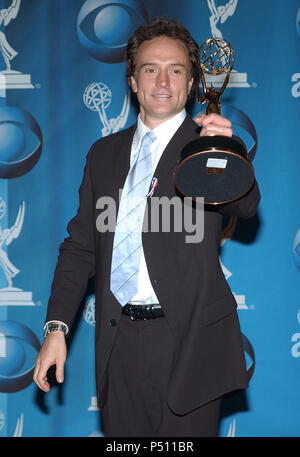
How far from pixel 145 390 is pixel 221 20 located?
6.98 ft

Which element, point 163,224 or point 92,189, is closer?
point 163,224

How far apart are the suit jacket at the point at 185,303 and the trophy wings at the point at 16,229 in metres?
1.26

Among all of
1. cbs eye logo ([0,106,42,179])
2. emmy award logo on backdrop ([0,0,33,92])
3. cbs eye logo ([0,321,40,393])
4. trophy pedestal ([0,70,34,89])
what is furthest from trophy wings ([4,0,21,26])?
cbs eye logo ([0,321,40,393])

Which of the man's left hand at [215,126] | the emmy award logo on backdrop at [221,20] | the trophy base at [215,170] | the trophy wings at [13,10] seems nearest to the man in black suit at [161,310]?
the trophy base at [215,170]

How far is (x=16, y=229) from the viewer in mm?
3023

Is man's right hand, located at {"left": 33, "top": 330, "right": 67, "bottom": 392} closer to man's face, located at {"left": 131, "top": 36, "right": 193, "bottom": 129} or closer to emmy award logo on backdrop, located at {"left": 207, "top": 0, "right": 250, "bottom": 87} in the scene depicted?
man's face, located at {"left": 131, "top": 36, "right": 193, "bottom": 129}

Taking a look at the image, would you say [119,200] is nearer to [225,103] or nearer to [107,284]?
[107,284]

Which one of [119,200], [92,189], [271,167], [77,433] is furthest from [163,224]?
[77,433]

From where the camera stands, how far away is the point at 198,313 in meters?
1.65

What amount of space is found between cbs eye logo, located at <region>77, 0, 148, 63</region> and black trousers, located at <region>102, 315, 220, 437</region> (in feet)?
5.94

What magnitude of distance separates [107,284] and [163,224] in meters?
0.30

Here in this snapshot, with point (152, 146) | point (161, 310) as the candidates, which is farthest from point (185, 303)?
point (152, 146)

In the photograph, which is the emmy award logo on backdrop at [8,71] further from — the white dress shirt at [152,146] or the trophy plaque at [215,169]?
the trophy plaque at [215,169]

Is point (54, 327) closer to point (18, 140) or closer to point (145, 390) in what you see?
point (145, 390)
